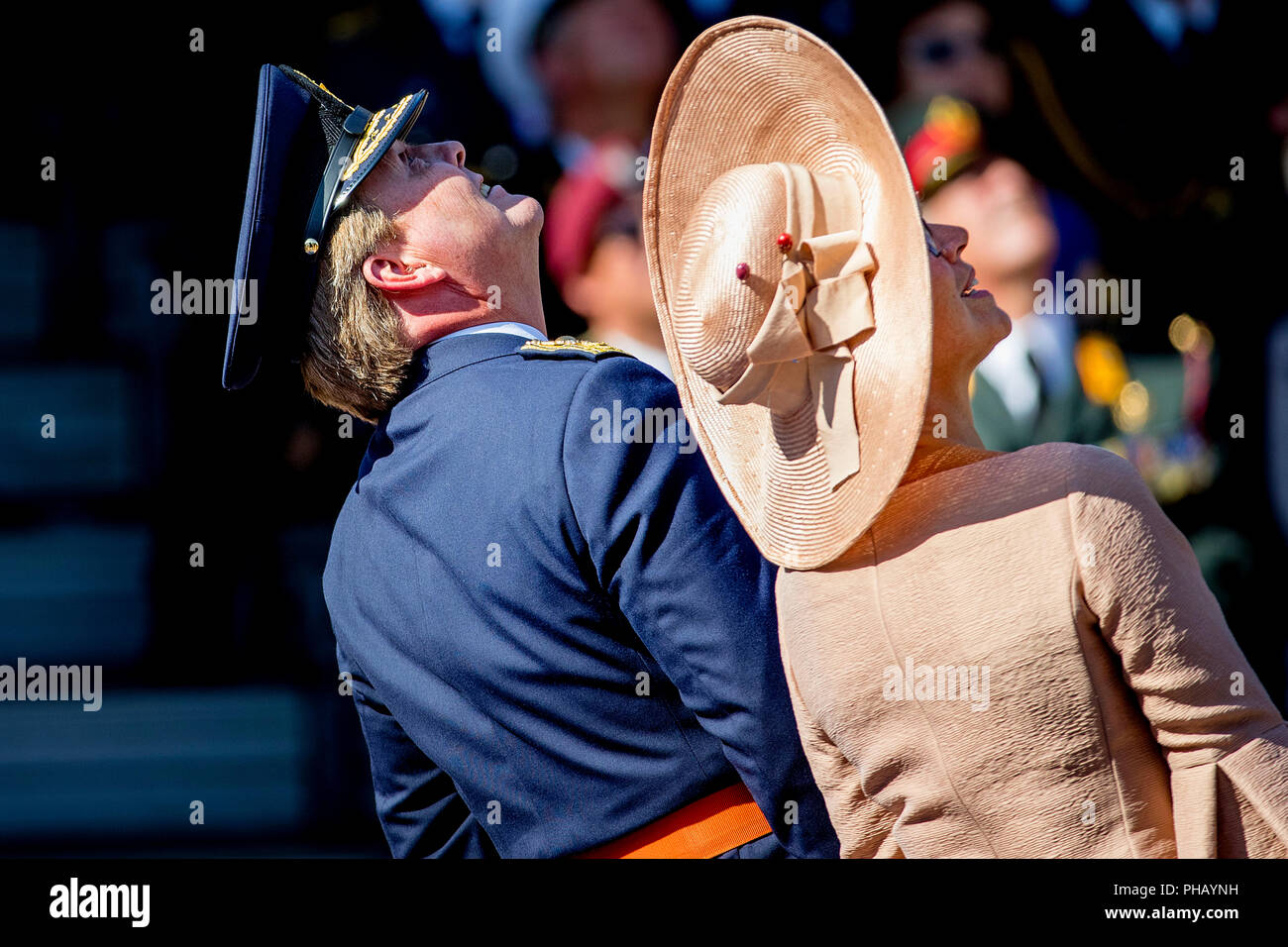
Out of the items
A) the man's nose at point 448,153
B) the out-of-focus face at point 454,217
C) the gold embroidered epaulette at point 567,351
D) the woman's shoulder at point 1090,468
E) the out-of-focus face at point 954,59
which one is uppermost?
the out-of-focus face at point 954,59

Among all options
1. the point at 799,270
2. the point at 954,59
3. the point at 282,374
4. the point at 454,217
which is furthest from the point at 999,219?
the point at 799,270

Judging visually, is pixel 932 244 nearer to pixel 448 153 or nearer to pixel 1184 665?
pixel 1184 665

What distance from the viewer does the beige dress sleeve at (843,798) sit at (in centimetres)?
181

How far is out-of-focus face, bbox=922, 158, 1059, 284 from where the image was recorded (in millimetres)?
Result: 4512

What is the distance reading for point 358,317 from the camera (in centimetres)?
241

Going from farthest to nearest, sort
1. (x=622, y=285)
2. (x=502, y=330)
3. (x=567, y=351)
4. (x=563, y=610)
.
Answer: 1. (x=622, y=285)
2. (x=502, y=330)
3. (x=567, y=351)
4. (x=563, y=610)

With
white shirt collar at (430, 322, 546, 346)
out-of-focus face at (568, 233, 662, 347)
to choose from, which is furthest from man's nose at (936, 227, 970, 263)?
out-of-focus face at (568, 233, 662, 347)

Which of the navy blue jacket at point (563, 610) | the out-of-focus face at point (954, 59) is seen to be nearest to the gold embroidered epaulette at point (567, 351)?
the navy blue jacket at point (563, 610)

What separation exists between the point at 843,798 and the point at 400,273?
1.20 meters

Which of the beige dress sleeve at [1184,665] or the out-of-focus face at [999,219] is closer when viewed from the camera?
the beige dress sleeve at [1184,665]

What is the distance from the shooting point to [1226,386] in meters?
4.77

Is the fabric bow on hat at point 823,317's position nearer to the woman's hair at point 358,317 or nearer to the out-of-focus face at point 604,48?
the woman's hair at point 358,317

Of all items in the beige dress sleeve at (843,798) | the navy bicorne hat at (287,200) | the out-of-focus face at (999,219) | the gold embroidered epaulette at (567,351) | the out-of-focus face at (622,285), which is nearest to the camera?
the beige dress sleeve at (843,798)

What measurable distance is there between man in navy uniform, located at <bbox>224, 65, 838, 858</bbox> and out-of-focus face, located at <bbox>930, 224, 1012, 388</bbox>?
0.48 m
